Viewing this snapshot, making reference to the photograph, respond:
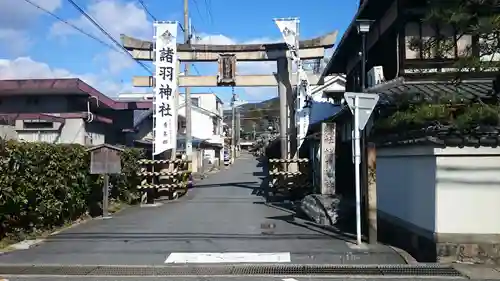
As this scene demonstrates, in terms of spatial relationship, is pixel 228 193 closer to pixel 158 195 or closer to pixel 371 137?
pixel 158 195

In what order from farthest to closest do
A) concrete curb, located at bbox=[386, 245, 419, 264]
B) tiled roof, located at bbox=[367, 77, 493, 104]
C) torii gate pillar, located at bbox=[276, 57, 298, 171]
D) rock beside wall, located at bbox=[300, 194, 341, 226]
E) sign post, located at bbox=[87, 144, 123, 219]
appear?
torii gate pillar, located at bbox=[276, 57, 298, 171] < sign post, located at bbox=[87, 144, 123, 219] < rock beside wall, located at bbox=[300, 194, 341, 226] < tiled roof, located at bbox=[367, 77, 493, 104] < concrete curb, located at bbox=[386, 245, 419, 264]

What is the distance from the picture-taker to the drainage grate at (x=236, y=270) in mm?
8383

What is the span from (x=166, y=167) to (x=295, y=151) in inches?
234

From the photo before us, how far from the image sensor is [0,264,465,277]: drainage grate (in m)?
8.38

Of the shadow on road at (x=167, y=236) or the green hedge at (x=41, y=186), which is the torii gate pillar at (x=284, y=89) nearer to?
the green hedge at (x=41, y=186)

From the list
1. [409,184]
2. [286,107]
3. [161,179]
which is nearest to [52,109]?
[161,179]

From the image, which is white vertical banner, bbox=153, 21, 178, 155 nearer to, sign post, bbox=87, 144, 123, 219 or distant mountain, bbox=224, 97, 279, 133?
sign post, bbox=87, 144, 123, 219

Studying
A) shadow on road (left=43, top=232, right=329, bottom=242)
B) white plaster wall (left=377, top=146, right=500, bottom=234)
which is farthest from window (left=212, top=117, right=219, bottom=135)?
white plaster wall (left=377, top=146, right=500, bottom=234)

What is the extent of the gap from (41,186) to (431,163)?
8.45m

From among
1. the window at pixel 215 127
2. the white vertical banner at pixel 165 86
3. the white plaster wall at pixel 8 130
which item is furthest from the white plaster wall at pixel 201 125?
the white vertical banner at pixel 165 86

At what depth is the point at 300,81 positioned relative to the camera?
23469 mm

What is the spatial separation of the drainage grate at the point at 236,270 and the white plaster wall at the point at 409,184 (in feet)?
2.76

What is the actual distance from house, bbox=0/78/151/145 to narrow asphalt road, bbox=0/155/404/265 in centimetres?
806

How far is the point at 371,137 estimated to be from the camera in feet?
41.7
